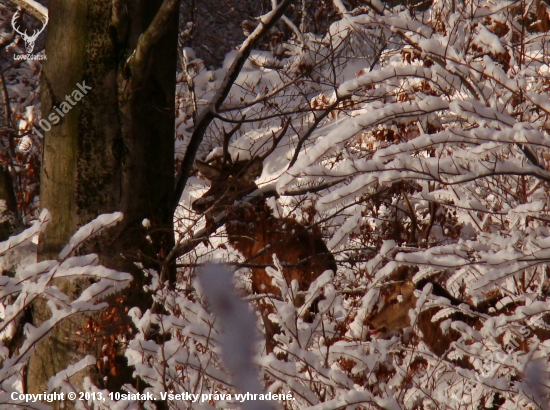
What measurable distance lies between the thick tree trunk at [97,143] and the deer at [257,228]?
2.26 feet

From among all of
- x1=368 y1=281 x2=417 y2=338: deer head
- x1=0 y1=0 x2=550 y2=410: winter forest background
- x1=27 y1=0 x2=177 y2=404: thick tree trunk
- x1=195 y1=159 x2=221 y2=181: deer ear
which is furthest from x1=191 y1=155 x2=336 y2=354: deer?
x1=27 y1=0 x2=177 y2=404: thick tree trunk

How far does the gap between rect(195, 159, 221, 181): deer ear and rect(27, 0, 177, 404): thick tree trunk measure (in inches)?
52.5

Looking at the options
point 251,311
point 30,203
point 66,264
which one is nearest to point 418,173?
point 66,264

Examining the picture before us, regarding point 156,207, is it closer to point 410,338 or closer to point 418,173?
point 410,338

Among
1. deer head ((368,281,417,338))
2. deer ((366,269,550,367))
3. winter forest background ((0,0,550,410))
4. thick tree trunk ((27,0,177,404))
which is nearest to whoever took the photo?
winter forest background ((0,0,550,410))

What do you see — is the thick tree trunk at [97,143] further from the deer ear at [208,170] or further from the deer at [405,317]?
the deer at [405,317]

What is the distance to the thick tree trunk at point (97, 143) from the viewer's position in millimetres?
3734

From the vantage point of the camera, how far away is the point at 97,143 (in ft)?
12.3

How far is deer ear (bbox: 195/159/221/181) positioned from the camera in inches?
206

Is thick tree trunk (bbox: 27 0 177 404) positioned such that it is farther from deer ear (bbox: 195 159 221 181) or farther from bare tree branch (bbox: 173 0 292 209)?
deer ear (bbox: 195 159 221 181)

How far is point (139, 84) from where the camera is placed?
3746mm

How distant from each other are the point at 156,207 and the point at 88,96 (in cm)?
79

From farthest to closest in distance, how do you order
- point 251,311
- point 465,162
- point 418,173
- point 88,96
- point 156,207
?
point 156,207 → point 88,96 → point 465,162 → point 418,173 → point 251,311


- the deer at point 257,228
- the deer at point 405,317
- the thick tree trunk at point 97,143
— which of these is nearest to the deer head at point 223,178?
the deer at point 257,228
